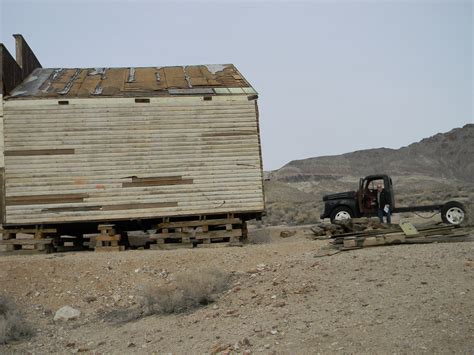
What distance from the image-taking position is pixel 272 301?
770cm

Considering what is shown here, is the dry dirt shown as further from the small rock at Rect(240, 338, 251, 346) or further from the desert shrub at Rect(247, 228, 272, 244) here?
the desert shrub at Rect(247, 228, 272, 244)

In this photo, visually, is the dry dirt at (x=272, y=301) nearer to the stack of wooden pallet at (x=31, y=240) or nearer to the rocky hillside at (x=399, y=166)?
the stack of wooden pallet at (x=31, y=240)

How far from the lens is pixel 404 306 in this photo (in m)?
6.45

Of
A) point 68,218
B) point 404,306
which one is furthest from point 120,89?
point 404,306

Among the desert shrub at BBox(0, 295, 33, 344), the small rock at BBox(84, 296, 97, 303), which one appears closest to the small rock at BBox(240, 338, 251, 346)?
the desert shrub at BBox(0, 295, 33, 344)

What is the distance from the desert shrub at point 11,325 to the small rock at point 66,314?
64 centimetres

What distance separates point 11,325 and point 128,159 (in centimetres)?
699

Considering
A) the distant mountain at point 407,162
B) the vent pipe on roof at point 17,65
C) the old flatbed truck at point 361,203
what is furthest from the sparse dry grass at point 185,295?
the distant mountain at point 407,162

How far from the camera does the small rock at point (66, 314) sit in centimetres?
902

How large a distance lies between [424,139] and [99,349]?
311ft

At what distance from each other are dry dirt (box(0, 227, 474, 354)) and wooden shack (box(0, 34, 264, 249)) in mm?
2357

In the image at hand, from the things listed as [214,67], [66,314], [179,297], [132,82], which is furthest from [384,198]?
[66,314]

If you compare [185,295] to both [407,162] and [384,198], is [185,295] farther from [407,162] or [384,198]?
[407,162]

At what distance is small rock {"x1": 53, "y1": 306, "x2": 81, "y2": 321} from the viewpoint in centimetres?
902
